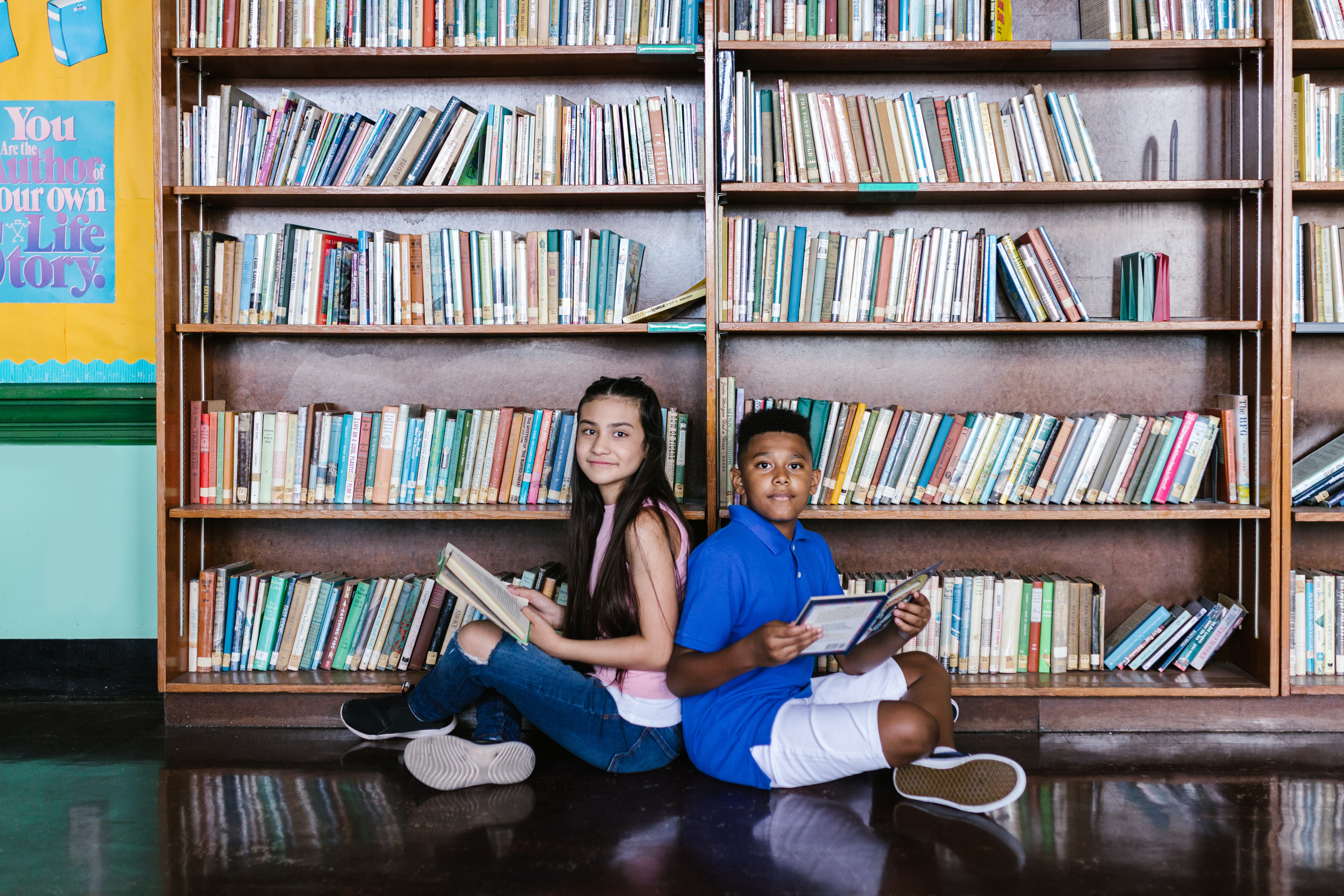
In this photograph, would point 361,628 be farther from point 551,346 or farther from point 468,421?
point 551,346

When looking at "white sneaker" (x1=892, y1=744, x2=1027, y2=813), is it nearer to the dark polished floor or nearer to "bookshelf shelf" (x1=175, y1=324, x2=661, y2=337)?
the dark polished floor

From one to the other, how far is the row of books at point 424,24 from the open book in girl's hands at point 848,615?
5.09 feet

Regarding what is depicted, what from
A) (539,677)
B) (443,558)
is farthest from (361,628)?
(443,558)

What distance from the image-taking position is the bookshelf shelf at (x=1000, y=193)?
8.63ft

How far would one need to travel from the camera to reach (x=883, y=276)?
107 inches

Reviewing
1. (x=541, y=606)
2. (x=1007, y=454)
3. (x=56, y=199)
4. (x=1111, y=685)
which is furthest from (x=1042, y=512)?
(x=56, y=199)

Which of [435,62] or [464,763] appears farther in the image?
[435,62]

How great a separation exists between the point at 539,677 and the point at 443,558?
1.38 feet

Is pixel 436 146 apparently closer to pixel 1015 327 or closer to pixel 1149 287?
pixel 1015 327

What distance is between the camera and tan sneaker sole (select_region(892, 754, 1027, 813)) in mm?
2068

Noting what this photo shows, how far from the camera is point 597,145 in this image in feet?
8.94

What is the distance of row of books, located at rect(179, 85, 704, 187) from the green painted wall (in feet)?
3.10

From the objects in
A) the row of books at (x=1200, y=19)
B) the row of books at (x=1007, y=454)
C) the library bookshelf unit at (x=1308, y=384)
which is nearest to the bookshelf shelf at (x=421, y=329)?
the row of books at (x=1007, y=454)

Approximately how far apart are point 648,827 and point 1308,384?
89.3 inches
